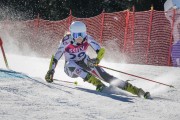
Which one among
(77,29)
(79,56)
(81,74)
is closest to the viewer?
(81,74)

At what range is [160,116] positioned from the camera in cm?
544

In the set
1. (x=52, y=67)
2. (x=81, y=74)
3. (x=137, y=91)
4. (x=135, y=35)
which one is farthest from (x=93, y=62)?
(x=135, y=35)

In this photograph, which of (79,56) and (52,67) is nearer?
(52,67)

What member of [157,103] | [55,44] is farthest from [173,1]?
[157,103]

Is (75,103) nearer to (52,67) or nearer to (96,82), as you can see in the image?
(96,82)

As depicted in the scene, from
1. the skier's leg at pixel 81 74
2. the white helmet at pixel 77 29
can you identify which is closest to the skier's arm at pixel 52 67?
the skier's leg at pixel 81 74

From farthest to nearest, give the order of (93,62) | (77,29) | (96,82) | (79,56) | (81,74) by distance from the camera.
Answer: (79,56) < (77,29) < (81,74) < (93,62) < (96,82)

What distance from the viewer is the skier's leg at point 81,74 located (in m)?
7.41

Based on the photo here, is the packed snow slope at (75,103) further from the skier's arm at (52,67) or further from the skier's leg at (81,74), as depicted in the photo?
the skier's leg at (81,74)

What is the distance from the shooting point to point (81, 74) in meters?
7.70

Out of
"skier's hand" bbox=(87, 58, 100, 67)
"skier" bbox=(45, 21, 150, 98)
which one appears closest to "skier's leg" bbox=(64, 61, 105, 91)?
"skier" bbox=(45, 21, 150, 98)

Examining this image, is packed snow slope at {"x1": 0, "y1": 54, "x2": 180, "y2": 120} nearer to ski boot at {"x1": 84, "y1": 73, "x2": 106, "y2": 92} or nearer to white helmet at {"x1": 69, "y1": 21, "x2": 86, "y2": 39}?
ski boot at {"x1": 84, "y1": 73, "x2": 106, "y2": 92}

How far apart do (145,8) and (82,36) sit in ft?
50.2

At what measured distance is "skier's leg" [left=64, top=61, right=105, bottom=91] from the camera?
7.41m
